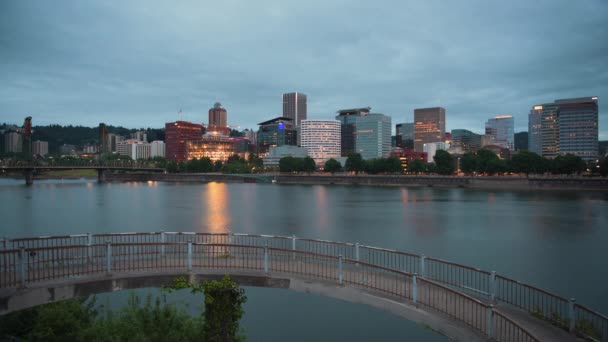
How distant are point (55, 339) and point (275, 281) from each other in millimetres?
7961

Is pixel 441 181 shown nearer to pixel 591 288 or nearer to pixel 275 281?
pixel 591 288

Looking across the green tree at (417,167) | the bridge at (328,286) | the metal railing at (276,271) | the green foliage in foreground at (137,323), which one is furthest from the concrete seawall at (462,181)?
the green foliage in foreground at (137,323)

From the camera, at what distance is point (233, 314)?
1321cm

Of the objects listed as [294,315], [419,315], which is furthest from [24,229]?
[419,315]

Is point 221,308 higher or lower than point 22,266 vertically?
lower

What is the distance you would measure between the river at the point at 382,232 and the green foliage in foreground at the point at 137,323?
5.46m

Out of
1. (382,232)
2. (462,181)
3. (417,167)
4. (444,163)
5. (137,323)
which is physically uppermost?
(444,163)

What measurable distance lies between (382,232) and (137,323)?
117 feet

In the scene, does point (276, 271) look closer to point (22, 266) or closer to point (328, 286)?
point (328, 286)

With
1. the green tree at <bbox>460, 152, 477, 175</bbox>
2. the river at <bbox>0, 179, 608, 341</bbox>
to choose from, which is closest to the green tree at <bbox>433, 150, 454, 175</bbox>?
the green tree at <bbox>460, 152, 477, 175</bbox>

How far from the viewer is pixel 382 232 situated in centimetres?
4831

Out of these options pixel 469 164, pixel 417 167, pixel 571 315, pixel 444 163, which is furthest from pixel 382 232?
pixel 417 167

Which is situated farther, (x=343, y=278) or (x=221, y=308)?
(x=343, y=278)

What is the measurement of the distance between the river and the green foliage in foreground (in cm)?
546
